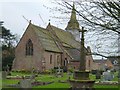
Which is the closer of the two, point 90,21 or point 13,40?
point 90,21

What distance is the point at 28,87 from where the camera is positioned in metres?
15.9

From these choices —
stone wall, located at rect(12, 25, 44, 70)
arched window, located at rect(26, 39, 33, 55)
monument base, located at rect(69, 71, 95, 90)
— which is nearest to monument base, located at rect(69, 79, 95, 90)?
monument base, located at rect(69, 71, 95, 90)

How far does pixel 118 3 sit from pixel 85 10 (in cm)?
99

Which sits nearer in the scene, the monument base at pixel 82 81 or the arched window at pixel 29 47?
the monument base at pixel 82 81

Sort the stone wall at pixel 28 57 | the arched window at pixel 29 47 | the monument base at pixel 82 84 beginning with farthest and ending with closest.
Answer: the arched window at pixel 29 47 → the stone wall at pixel 28 57 → the monument base at pixel 82 84

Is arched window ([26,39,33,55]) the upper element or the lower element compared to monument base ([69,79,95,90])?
upper

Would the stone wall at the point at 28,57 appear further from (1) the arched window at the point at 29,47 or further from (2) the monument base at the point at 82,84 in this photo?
(2) the monument base at the point at 82,84

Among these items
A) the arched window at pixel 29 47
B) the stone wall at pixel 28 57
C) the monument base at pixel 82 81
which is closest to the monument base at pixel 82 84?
the monument base at pixel 82 81

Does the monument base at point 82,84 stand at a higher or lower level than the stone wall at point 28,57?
lower

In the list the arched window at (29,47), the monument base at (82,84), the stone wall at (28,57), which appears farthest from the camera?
the arched window at (29,47)

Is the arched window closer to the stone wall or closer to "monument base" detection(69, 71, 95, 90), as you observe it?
the stone wall

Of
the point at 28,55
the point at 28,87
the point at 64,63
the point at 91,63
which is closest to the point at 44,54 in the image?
the point at 28,55

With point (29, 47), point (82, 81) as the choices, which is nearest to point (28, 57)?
point (29, 47)

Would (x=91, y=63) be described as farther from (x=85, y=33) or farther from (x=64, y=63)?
(x=85, y=33)
